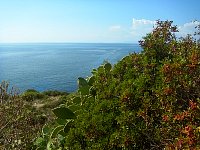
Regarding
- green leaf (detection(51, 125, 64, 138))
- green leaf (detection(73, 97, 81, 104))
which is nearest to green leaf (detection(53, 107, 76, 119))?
green leaf (detection(51, 125, 64, 138))

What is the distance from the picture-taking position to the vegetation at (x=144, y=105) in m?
6.62

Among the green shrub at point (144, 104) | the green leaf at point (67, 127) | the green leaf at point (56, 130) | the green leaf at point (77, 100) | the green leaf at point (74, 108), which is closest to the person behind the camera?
the green shrub at point (144, 104)

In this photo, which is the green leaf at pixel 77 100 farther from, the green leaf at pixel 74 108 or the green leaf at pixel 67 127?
the green leaf at pixel 67 127

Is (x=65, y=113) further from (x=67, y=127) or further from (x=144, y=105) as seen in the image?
(x=144, y=105)

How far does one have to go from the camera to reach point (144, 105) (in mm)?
7238

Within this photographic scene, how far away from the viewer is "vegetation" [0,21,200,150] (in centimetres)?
662

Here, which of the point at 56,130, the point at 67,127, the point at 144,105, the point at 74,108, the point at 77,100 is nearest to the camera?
the point at 144,105

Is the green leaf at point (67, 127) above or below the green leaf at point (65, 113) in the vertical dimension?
below

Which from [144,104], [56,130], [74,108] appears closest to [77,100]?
[74,108]

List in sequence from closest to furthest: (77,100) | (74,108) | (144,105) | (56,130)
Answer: (144,105) < (74,108) < (56,130) < (77,100)

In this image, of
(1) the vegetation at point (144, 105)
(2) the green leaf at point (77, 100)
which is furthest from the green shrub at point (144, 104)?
(2) the green leaf at point (77, 100)

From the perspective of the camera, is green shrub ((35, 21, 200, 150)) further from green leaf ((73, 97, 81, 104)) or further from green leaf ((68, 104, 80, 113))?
green leaf ((73, 97, 81, 104))

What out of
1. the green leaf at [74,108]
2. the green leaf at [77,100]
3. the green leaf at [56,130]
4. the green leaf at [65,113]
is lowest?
the green leaf at [56,130]

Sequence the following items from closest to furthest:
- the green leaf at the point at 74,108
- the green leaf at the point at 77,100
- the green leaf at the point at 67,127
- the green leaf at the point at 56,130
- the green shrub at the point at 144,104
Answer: the green shrub at the point at 144,104 → the green leaf at the point at 67,127 → the green leaf at the point at 74,108 → the green leaf at the point at 56,130 → the green leaf at the point at 77,100
